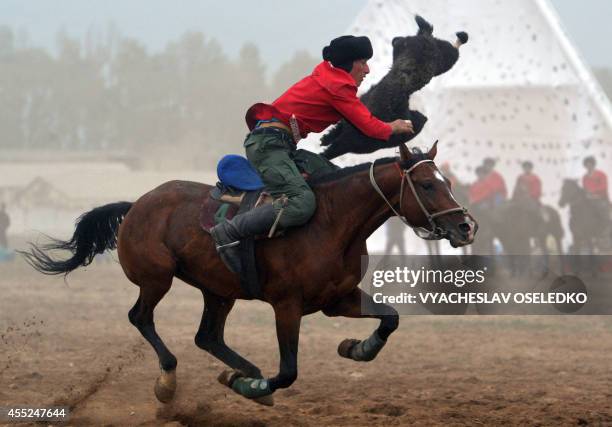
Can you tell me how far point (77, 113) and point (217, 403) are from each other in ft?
235

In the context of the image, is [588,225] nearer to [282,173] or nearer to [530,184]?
[530,184]

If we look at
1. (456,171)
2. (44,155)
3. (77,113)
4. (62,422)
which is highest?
(77,113)

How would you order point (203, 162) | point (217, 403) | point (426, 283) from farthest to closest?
point (203, 162) → point (426, 283) → point (217, 403)

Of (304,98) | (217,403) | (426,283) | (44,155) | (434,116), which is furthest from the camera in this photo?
(44,155)

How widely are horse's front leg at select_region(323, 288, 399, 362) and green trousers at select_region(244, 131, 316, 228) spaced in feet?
2.41

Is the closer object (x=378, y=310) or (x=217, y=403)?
(x=378, y=310)

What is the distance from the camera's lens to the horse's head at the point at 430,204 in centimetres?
577

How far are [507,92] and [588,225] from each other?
4053 millimetres

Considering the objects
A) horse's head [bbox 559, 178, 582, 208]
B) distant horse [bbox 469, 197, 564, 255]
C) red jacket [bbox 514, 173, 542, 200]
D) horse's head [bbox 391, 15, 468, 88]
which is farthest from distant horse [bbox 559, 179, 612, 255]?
horse's head [bbox 391, 15, 468, 88]

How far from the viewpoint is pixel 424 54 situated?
6785 mm

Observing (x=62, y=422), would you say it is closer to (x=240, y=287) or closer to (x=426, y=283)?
(x=240, y=287)

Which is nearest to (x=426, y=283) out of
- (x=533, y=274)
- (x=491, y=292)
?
(x=491, y=292)

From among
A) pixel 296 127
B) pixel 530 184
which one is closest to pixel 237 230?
pixel 296 127

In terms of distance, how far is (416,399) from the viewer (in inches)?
291
